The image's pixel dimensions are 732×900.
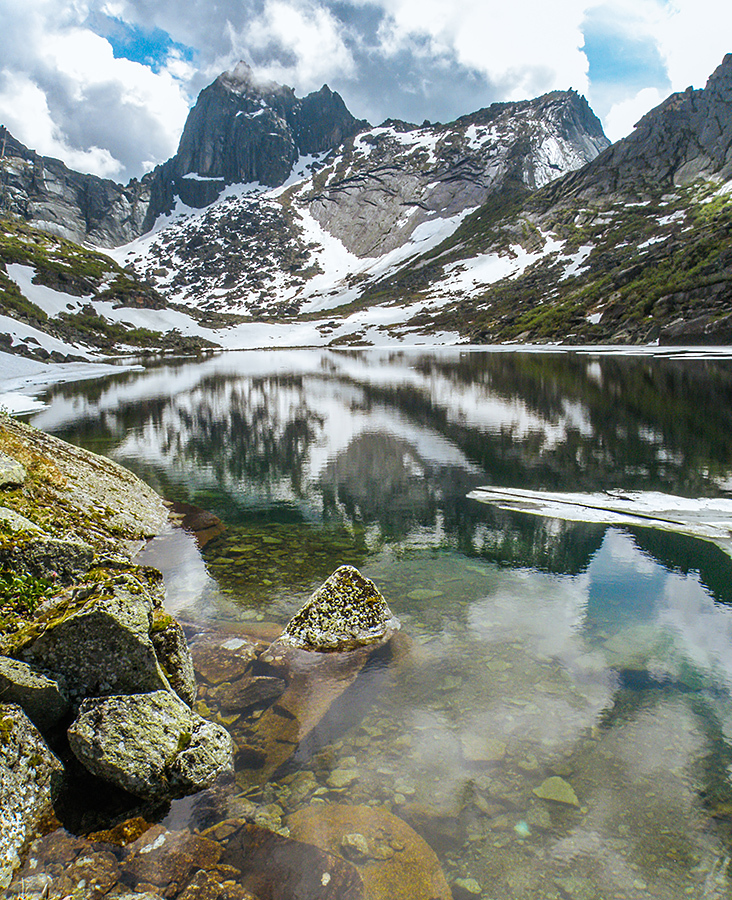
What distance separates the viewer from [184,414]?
3111cm

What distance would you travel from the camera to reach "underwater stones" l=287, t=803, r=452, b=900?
4051 millimetres

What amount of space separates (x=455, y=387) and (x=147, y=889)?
3745 centimetres

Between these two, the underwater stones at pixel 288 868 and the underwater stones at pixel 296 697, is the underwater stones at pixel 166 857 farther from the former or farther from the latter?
the underwater stones at pixel 296 697

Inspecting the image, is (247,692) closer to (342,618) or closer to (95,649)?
(342,618)

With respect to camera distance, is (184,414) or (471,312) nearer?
(184,414)

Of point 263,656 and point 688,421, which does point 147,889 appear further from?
point 688,421

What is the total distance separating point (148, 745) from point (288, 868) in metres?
1.71

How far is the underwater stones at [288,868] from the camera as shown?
156 inches

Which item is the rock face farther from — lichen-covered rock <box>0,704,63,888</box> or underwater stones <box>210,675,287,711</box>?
lichen-covered rock <box>0,704,63,888</box>

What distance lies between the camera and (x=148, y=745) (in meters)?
4.85

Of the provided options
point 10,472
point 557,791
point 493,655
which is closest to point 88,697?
point 557,791

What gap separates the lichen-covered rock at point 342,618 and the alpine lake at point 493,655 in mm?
A: 454

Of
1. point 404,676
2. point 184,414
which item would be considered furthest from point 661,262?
point 404,676

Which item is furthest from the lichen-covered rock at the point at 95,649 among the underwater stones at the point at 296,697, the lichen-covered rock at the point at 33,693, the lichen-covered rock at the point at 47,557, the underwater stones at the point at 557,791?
the underwater stones at the point at 557,791
